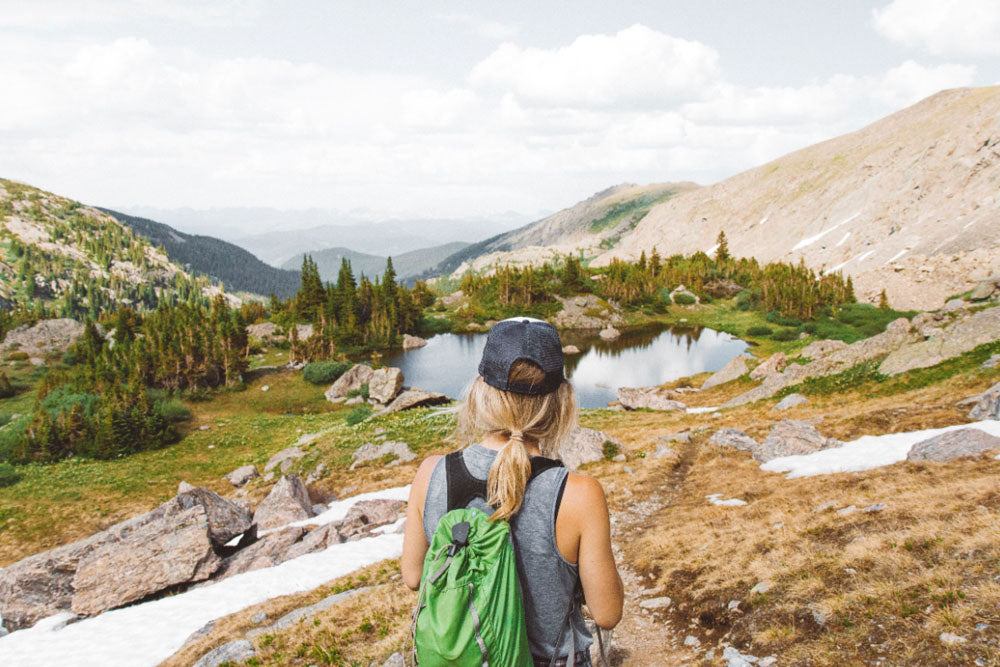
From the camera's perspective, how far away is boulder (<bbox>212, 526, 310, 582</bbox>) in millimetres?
16172

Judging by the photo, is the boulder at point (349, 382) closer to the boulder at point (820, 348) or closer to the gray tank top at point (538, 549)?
the boulder at point (820, 348)

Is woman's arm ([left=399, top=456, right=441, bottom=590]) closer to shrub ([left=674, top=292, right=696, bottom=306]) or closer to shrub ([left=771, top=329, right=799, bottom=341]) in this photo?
shrub ([left=771, top=329, right=799, bottom=341])

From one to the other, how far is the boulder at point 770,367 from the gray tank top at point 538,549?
41.9m

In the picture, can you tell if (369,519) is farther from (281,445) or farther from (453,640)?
(281,445)

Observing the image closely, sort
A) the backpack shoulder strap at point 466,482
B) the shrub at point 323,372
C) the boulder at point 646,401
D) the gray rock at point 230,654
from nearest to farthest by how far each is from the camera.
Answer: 1. the backpack shoulder strap at point 466,482
2. the gray rock at point 230,654
3. the boulder at point 646,401
4. the shrub at point 323,372

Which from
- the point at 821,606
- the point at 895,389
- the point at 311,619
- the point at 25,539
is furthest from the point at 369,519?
the point at 895,389

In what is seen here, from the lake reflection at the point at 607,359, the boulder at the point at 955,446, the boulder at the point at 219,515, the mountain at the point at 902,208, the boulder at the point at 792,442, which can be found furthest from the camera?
the mountain at the point at 902,208

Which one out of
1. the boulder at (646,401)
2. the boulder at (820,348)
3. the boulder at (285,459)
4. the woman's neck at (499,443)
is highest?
the woman's neck at (499,443)

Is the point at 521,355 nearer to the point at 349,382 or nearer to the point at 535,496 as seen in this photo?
the point at 535,496

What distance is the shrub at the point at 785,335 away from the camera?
8381 cm

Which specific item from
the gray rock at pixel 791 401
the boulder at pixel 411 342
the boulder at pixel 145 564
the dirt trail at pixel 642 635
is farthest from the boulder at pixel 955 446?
the boulder at pixel 411 342

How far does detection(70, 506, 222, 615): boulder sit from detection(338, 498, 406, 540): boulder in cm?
420

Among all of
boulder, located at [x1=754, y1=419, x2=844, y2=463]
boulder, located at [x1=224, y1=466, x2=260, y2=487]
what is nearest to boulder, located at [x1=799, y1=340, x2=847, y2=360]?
boulder, located at [x1=754, y1=419, x2=844, y2=463]

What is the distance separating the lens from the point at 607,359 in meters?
77.4
